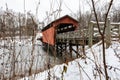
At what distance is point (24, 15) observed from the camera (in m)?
2.71

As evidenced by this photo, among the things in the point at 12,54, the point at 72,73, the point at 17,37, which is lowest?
the point at 72,73

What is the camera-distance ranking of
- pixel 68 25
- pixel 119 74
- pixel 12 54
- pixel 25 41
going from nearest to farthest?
pixel 12 54 < pixel 25 41 < pixel 119 74 < pixel 68 25

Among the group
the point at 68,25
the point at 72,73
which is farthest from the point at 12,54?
the point at 68,25

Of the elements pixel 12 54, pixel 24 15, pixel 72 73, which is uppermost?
pixel 24 15

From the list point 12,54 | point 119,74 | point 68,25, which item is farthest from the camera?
point 68,25

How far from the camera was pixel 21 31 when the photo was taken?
3004mm

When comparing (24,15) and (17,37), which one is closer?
(24,15)

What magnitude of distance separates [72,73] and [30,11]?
4281 mm

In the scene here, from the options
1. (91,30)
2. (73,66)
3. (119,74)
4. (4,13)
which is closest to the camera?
(4,13)

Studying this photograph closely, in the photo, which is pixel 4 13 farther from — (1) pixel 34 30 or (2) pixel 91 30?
(2) pixel 91 30

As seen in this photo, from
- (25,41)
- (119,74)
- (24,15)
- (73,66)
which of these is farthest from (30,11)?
(73,66)

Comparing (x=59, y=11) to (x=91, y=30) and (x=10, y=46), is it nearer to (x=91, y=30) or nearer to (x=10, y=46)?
(x=10, y=46)

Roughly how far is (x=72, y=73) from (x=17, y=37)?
3889 mm

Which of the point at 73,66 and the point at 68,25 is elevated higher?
the point at 68,25
